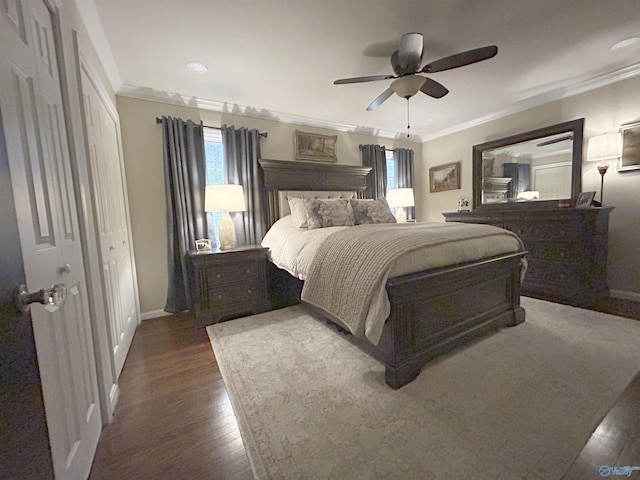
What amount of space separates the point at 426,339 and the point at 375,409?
590 millimetres

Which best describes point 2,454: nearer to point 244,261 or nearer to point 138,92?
point 244,261

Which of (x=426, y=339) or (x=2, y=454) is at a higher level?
(x=2, y=454)

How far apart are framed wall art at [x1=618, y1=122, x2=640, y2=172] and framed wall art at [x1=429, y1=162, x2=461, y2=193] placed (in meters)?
1.89

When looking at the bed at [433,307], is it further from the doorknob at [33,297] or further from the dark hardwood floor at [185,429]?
the doorknob at [33,297]

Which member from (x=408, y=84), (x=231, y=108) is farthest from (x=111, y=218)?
(x=408, y=84)

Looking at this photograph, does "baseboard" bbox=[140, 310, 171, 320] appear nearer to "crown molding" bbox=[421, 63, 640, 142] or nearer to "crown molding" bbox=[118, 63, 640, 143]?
"crown molding" bbox=[118, 63, 640, 143]

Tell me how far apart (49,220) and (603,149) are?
459 centimetres

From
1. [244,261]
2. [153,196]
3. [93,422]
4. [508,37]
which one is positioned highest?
[508,37]

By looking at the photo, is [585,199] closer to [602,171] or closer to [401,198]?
[602,171]

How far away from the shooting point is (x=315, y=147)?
154 inches

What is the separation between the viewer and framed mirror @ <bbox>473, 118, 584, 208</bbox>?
3.22 metres

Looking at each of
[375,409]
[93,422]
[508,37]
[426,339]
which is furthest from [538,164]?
[93,422]

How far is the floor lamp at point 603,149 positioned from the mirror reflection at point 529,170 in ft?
0.94

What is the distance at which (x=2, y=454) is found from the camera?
483 millimetres
